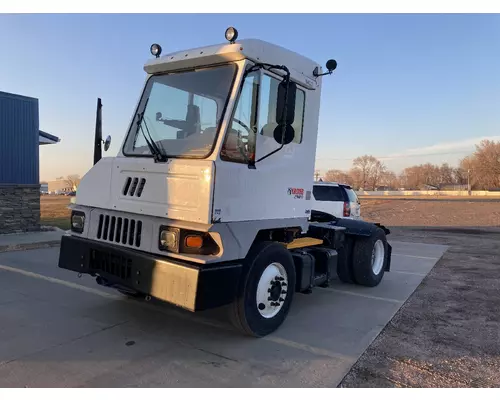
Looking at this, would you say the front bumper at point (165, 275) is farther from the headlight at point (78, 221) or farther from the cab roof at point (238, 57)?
the cab roof at point (238, 57)

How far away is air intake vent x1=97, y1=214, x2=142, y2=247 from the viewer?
4285 millimetres

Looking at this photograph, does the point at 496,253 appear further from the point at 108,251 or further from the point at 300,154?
the point at 108,251

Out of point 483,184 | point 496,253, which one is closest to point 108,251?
point 496,253

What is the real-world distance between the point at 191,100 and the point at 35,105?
9.17 metres

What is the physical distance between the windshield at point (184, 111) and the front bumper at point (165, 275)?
1.10 metres

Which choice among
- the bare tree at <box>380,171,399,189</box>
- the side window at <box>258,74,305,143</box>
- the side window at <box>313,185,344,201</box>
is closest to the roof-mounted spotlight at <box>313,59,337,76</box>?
the side window at <box>258,74,305,143</box>

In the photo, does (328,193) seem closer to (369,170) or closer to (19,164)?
(19,164)

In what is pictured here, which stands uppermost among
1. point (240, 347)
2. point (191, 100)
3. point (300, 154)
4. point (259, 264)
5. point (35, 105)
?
point (35, 105)

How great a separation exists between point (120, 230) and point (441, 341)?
3.70 meters

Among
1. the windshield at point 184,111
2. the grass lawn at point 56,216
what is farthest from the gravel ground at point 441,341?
the grass lawn at point 56,216

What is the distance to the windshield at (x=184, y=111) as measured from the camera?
14.1 feet

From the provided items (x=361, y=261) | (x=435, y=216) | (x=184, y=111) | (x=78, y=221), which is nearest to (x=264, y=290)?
(x=184, y=111)

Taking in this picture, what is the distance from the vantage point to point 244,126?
435 centimetres

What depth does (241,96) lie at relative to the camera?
429 centimetres
